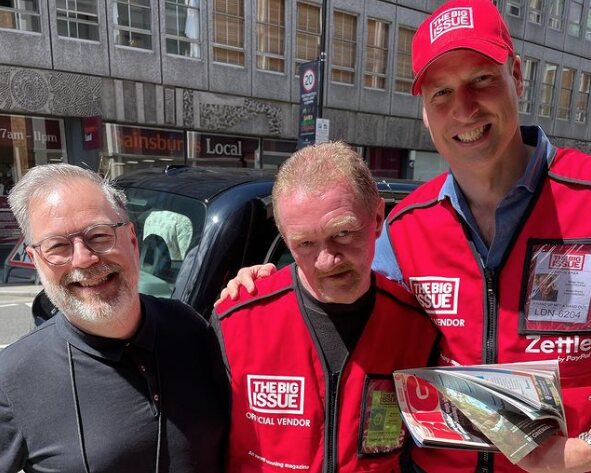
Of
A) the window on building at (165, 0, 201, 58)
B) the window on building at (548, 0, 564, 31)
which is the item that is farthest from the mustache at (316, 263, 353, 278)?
the window on building at (548, 0, 564, 31)

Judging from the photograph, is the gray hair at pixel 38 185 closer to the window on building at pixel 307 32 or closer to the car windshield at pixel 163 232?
the car windshield at pixel 163 232

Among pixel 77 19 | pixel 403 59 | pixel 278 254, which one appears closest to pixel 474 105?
pixel 278 254

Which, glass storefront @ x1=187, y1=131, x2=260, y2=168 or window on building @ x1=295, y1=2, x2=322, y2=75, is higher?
window on building @ x1=295, y1=2, x2=322, y2=75

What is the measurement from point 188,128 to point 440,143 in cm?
1204

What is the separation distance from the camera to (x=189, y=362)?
61.1 inches

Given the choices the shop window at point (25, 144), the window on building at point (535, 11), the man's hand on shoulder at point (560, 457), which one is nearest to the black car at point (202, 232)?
the man's hand on shoulder at point (560, 457)

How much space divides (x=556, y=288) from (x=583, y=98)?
25937mm

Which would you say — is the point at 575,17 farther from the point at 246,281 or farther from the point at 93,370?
the point at 93,370

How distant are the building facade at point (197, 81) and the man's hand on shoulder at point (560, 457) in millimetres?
9448

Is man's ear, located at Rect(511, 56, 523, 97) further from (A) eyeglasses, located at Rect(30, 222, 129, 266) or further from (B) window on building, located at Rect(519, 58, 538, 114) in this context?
(B) window on building, located at Rect(519, 58, 538, 114)

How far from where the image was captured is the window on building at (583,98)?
22.3 meters

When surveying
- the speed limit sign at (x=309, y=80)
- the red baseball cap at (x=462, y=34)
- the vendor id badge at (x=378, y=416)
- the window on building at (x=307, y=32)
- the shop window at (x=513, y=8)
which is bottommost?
the vendor id badge at (x=378, y=416)

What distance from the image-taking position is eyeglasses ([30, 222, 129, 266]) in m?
1.39

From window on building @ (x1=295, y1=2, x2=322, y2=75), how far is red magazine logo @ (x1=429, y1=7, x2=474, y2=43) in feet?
44.1
